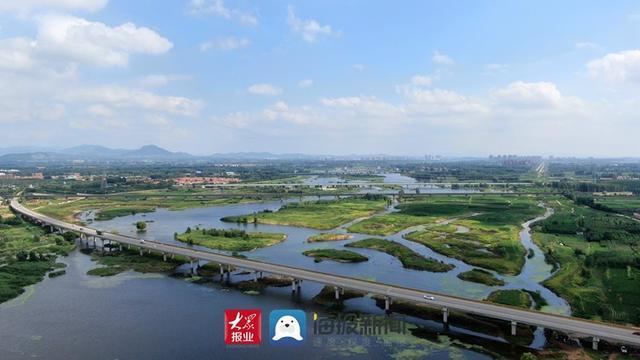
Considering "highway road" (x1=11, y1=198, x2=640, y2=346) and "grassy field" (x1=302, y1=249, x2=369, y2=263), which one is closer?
"highway road" (x1=11, y1=198, x2=640, y2=346)

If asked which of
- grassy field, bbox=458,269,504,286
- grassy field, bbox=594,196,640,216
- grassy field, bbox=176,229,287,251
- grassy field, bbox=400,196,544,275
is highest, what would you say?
grassy field, bbox=594,196,640,216

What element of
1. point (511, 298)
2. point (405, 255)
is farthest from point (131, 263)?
point (511, 298)

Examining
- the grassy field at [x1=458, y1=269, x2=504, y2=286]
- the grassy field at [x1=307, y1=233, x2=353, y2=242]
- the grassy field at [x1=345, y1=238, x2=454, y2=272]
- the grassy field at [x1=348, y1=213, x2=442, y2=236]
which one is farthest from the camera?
the grassy field at [x1=348, y1=213, x2=442, y2=236]

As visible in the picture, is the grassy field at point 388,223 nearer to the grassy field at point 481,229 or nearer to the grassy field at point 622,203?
the grassy field at point 481,229

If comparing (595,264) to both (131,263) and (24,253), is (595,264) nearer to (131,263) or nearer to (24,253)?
(131,263)

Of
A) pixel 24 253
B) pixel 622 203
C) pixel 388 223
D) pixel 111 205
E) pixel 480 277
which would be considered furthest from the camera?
pixel 111 205

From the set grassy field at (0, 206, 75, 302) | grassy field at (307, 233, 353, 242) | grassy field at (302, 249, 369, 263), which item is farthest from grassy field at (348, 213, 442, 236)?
grassy field at (0, 206, 75, 302)

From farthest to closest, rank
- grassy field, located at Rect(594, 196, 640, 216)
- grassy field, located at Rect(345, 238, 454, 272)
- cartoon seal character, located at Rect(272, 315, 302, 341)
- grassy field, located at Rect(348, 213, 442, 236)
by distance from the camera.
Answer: grassy field, located at Rect(594, 196, 640, 216) → grassy field, located at Rect(348, 213, 442, 236) → grassy field, located at Rect(345, 238, 454, 272) → cartoon seal character, located at Rect(272, 315, 302, 341)

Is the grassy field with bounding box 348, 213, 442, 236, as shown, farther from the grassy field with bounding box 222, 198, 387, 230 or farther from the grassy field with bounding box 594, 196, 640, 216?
the grassy field with bounding box 594, 196, 640, 216
